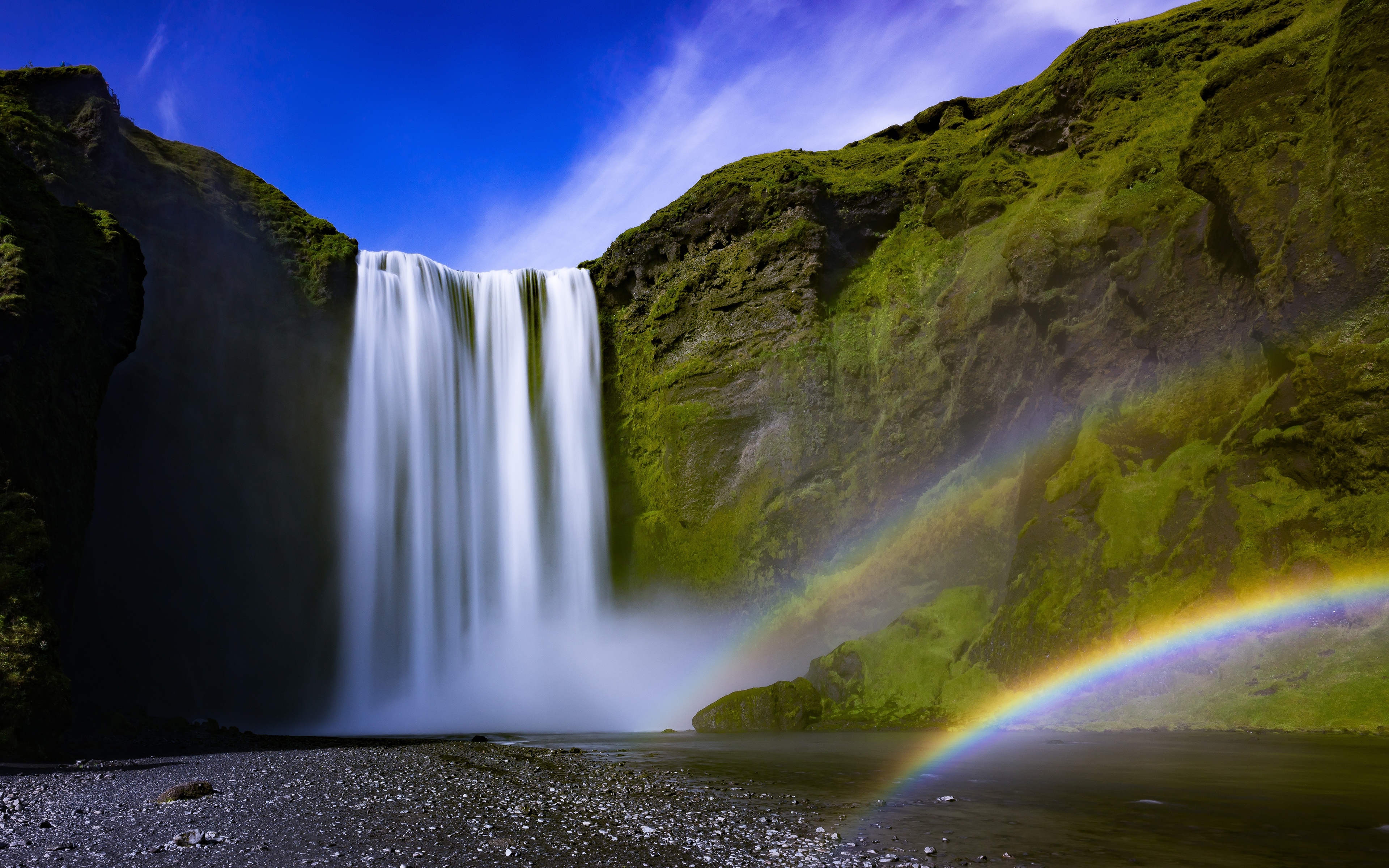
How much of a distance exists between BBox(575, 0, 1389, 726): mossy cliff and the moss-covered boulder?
3.02 ft

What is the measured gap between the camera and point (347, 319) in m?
32.4

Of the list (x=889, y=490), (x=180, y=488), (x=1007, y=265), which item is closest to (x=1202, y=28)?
(x=1007, y=265)

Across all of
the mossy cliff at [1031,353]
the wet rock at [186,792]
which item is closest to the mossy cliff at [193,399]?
the mossy cliff at [1031,353]

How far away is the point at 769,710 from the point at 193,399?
84.6 ft

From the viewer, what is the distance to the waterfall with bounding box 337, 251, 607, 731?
30.1 metres

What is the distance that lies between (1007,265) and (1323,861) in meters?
22.6

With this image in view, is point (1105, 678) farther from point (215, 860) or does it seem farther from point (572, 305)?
point (572, 305)

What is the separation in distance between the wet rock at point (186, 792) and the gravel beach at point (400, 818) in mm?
75

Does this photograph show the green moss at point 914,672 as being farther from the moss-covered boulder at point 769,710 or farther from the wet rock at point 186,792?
the wet rock at point 186,792

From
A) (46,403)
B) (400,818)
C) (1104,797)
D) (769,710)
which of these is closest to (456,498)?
(46,403)

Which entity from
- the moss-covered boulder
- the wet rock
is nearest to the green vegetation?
the moss-covered boulder

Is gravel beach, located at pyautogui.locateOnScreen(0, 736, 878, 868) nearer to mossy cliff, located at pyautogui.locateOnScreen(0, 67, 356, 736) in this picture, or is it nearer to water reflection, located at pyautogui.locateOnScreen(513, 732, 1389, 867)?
water reflection, located at pyautogui.locateOnScreen(513, 732, 1389, 867)

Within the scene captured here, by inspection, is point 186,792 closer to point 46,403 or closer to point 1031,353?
point 46,403

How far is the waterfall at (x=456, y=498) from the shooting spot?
30.1m
